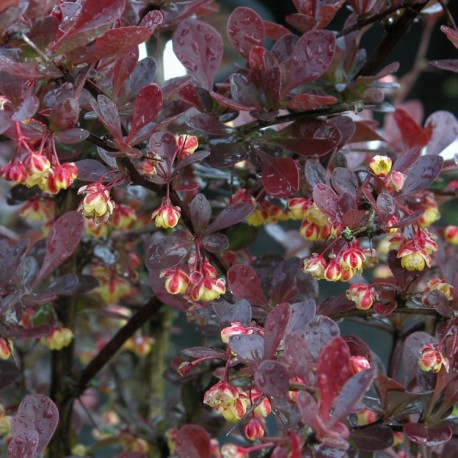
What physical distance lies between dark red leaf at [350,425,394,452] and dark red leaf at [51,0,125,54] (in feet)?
1.54

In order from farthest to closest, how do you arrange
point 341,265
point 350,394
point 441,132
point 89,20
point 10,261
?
point 441,132 → point 10,261 → point 341,265 → point 89,20 → point 350,394

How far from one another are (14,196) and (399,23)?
61cm

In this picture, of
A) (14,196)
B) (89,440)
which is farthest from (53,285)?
(89,440)

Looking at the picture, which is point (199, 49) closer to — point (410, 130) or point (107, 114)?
point (107, 114)

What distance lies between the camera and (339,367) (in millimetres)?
569

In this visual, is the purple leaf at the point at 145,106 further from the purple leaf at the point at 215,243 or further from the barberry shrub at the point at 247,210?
the purple leaf at the point at 215,243

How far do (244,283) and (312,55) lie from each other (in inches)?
10.2

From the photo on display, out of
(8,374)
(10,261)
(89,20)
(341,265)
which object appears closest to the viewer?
(89,20)

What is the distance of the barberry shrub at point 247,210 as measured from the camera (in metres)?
0.64

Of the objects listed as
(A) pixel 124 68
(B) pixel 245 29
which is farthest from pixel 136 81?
(B) pixel 245 29

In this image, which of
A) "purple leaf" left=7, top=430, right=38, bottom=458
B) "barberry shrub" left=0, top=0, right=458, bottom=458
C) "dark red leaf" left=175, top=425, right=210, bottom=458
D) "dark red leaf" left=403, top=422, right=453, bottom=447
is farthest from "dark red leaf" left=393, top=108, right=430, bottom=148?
"purple leaf" left=7, top=430, right=38, bottom=458

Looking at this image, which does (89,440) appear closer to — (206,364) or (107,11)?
(206,364)

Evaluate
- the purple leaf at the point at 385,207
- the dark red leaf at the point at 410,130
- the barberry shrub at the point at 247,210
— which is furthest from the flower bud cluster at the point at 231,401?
the dark red leaf at the point at 410,130

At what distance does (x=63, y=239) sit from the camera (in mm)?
860
